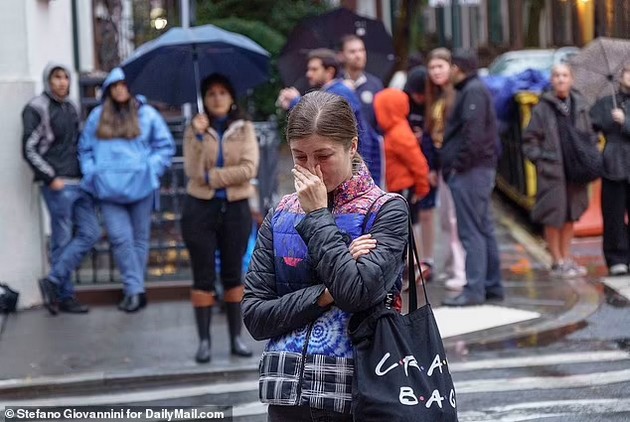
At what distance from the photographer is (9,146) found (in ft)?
33.1

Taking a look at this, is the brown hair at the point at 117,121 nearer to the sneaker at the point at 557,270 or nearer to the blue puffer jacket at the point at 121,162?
the blue puffer jacket at the point at 121,162

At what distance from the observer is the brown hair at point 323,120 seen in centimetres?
359

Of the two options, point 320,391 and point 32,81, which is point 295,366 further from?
point 32,81

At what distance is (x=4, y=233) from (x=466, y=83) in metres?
4.08

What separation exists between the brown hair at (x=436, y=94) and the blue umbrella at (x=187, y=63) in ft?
6.65

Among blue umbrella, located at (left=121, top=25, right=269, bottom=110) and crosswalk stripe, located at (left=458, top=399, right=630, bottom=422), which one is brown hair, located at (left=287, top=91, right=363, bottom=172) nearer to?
crosswalk stripe, located at (left=458, top=399, right=630, bottom=422)

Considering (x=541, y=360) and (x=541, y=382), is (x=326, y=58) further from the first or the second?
(x=541, y=382)

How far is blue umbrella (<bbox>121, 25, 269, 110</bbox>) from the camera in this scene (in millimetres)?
8367

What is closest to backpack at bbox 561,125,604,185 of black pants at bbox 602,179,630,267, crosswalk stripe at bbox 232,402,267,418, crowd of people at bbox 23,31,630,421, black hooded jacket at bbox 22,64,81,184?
crowd of people at bbox 23,31,630,421

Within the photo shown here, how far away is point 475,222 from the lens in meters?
9.84

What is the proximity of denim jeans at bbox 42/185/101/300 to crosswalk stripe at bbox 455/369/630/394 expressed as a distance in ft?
13.0

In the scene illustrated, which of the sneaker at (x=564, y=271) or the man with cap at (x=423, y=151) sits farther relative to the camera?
the sneaker at (x=564, y=271)

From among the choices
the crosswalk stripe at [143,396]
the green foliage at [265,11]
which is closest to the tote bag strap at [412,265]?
the crosswalk stripe at [143,396]

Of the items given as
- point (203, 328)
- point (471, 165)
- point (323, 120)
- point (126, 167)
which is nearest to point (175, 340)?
point (203, 328)
